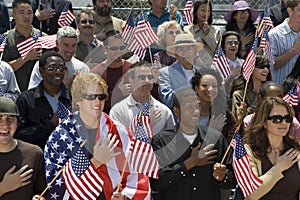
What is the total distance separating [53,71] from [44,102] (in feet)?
1.23

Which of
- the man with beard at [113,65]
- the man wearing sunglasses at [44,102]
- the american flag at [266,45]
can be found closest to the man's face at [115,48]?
the man with beard at [113,65]

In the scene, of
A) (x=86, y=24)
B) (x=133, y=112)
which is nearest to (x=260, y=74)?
(x=133, y=112)

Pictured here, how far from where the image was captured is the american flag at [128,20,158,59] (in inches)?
342

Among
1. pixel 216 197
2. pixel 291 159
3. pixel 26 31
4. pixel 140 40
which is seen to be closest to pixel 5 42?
pixel 26 31

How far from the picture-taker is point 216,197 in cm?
663

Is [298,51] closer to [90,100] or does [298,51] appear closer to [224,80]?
[224,80]

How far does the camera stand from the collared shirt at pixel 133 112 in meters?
7.10

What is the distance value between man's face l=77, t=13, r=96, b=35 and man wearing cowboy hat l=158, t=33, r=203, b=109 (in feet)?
3.63

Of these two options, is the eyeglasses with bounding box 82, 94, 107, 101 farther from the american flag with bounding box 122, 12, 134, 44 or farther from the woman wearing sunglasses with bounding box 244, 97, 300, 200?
the american flag with bounding box 122, 12, 134, 44

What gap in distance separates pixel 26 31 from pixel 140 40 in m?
1.48

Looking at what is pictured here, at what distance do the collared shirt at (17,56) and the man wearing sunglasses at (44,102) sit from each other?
107 centimetres

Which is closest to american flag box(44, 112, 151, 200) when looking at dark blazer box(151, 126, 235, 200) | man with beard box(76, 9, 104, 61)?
dark blazer box(151, 126, 235, 200)

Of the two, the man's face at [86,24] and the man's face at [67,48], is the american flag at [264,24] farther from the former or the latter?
the man's face at [67,48]

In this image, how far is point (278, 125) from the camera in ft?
20.8
